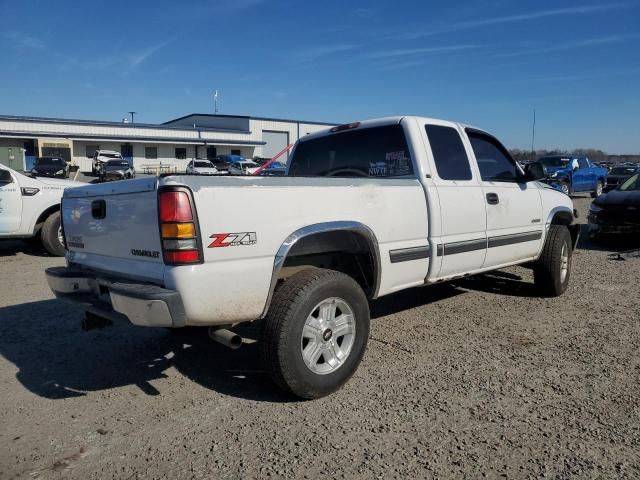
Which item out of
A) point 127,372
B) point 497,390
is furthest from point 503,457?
point 127,372

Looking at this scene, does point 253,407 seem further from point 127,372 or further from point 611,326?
point 611,326

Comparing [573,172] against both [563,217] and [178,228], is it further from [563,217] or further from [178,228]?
[178,228]

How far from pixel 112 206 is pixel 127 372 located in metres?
1.37

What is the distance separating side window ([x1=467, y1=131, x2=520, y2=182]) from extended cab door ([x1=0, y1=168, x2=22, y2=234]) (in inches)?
282

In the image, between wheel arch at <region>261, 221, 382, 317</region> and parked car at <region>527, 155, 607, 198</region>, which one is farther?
parked car at <region>527, 155, 607, 198</region>

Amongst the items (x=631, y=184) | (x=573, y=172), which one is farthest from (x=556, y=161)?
(x=631, y=184)

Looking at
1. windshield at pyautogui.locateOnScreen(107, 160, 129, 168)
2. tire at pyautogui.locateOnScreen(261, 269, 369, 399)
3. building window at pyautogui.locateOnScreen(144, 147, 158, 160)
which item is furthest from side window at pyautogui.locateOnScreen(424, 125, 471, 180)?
building window at pyautogui.locateOnScreen(144, 147, 158, 160)

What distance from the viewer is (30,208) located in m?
8.23

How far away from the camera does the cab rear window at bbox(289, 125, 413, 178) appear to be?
431 centimetres

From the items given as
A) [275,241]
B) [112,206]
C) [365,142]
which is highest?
[365,142]

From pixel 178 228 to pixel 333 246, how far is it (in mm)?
1242

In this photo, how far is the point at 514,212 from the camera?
4.99m

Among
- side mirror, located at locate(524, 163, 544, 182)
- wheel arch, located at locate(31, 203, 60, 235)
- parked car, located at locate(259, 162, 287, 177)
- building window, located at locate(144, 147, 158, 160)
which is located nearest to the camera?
parked car, located at locate(259, 162, 287, 177)

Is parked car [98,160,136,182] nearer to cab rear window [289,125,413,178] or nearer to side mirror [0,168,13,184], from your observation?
side mirror [0,168,13,184]
